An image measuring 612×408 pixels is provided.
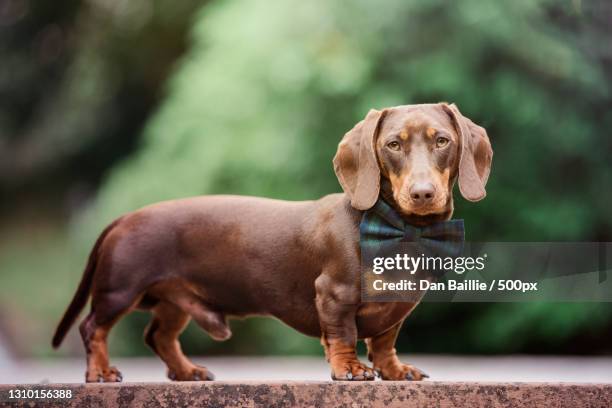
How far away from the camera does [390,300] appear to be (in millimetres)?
2949

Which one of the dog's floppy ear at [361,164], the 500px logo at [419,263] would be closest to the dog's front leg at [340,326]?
the 500px logo at [419,263]

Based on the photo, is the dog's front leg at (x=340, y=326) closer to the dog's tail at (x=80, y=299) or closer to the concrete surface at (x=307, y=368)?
the dog's tail at (x=80, y=299)

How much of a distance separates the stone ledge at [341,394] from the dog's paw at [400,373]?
20 centimetres

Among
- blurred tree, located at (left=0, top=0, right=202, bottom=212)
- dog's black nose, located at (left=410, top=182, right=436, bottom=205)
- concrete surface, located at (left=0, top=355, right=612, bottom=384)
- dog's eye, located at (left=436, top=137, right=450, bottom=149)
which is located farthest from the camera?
blurred tree, located at (left=0, top=0, right=202, bottom=212)

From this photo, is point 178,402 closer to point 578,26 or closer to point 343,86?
point 578,26

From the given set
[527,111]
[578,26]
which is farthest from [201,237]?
[527,111]

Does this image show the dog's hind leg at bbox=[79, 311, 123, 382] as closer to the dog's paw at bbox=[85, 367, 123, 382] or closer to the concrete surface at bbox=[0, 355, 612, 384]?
the dog's paw at bbox=[85, 367, 123, 382]

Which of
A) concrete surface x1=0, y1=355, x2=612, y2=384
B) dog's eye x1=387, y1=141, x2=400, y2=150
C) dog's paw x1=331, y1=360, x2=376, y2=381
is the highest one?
dog's eye x1=387, y1=141, x2=400, y2=150

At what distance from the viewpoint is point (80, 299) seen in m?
3.40

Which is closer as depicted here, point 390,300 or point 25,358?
point 390,300

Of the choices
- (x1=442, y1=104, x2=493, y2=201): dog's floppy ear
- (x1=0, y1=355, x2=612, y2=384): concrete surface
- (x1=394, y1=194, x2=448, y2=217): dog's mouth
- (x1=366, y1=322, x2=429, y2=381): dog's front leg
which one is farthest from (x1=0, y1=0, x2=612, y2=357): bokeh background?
(x1=366, y1=322, x2=429, y2=381): dog's front leg

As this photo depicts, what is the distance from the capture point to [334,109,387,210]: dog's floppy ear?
9.48 ft

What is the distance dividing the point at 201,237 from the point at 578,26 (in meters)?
2.24

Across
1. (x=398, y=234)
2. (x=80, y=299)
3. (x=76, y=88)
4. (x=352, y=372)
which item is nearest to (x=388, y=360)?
(x=352, y=372)
